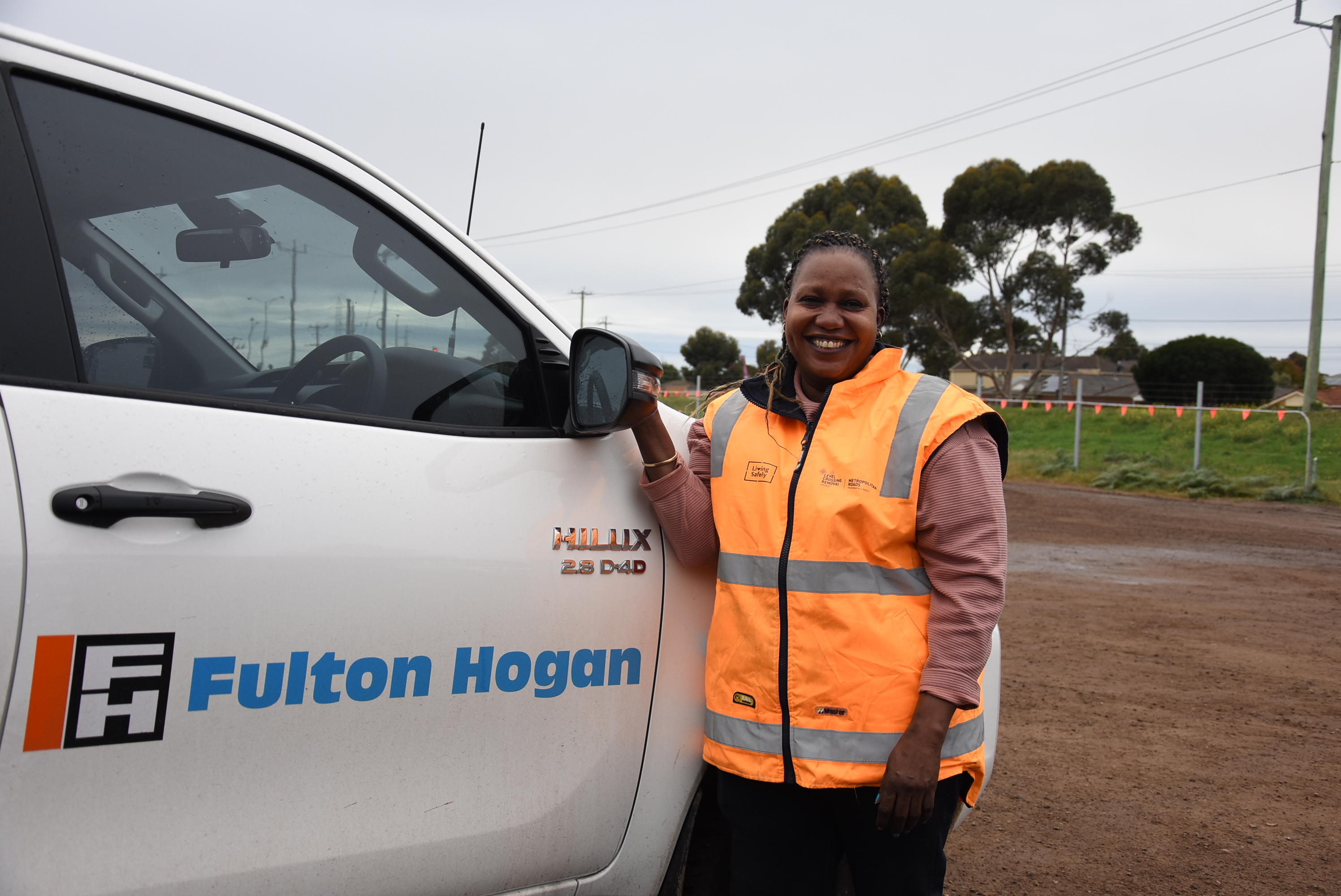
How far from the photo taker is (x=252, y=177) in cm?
180

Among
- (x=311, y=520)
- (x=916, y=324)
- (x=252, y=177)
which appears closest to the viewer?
(x=311, y=520)

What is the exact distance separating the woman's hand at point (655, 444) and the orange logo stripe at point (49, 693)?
1028mm

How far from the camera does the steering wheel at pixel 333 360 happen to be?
1794mm

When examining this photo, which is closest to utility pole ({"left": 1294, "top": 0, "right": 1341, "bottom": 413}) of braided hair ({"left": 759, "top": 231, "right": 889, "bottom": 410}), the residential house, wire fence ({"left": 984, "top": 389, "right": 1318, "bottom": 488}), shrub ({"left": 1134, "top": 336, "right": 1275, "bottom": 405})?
wire fence ({"left": 984, "top": 389, "right": 1318, "bottom": 488})

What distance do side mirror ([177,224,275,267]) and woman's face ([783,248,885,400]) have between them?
1.06m

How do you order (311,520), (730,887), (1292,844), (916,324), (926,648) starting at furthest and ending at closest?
(916,324)
(1292,844)
(730,887)
(926,648)
(311,520)

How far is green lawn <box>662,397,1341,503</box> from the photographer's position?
15398 mm

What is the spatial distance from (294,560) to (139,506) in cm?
24

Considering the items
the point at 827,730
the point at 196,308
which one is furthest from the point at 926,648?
the point at 196,308

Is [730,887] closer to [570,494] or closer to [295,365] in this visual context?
[570,494]

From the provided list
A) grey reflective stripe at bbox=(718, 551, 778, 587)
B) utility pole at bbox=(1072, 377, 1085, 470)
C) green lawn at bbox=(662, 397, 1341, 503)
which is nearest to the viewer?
grey reflective stripe at bbox=(718, 551, 778, 587)

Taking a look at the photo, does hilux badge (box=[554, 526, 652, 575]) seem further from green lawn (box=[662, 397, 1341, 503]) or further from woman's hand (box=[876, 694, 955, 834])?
green lawn (box=[662, 397, 1341, 503])

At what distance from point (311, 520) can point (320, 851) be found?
0.55 meters

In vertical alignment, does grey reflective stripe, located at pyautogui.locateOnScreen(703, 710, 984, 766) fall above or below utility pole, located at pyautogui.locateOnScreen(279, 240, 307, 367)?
below
